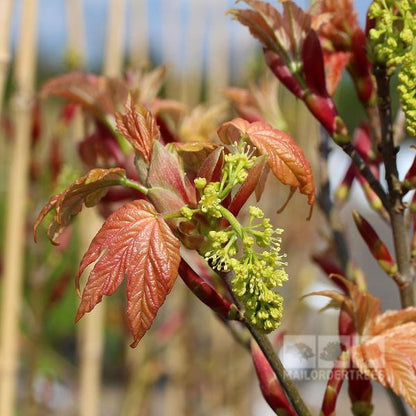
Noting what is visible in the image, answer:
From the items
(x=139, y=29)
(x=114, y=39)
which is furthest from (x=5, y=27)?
(x=139, y=29)

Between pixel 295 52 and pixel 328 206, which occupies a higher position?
pixel 295 52

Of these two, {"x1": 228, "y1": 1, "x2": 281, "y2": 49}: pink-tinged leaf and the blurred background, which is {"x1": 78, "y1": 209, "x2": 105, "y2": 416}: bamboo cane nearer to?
the blurred background

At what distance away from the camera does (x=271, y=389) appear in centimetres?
44

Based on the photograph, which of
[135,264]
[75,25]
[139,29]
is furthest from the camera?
[139,29]

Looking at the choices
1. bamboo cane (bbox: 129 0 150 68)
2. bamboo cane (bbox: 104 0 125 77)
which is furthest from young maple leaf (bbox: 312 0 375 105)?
bamboo cane (bbox: 129 0 150 68)

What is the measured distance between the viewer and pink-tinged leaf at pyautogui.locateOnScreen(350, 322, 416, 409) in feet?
1.30

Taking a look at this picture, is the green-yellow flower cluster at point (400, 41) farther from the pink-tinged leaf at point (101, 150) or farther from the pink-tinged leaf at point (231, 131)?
the pink-tinged leaf at point (101, 150)

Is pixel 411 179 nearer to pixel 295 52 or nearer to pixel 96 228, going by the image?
pixel 295 52

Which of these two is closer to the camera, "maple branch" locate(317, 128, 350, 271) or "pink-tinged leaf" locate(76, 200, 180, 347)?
"pink-tinged leaf" locate(76, 200, 180, 347)

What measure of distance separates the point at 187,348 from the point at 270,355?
→ 139 centimetres

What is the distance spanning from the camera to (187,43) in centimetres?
164

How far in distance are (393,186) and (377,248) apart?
67 mm

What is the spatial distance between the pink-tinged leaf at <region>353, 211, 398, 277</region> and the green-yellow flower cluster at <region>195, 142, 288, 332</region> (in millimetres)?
142

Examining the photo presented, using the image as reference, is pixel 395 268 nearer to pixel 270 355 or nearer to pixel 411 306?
pixel 411 306
